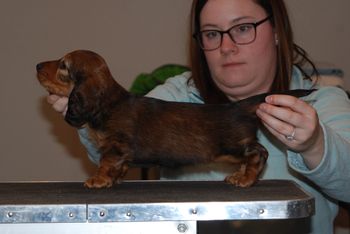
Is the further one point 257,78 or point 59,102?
point 257,78

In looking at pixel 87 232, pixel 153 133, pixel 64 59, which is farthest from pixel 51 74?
pixel 87 232

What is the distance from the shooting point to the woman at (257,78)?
115 centimetres

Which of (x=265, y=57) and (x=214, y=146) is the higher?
(x=265, y=57)

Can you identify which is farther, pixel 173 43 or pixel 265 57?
pixel 173 43

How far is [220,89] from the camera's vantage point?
1366 mm

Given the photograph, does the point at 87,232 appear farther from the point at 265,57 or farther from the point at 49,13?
the point at 49,13

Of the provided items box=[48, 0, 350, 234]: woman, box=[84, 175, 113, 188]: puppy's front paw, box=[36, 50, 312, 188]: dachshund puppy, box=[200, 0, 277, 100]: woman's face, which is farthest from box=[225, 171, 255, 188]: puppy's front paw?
box=[200, 0, 277, 100]: woman's face

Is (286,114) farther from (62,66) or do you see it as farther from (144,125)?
(62,66)

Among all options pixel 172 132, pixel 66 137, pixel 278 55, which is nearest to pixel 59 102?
pixel 172 132

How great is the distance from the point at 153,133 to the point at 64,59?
19 centimetres

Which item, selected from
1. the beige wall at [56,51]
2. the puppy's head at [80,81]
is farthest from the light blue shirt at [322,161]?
the beige wall at [56,51]

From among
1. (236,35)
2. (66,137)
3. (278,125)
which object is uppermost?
(236,35)

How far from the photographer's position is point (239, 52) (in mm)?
1236

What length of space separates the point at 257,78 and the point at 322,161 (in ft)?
1.11
